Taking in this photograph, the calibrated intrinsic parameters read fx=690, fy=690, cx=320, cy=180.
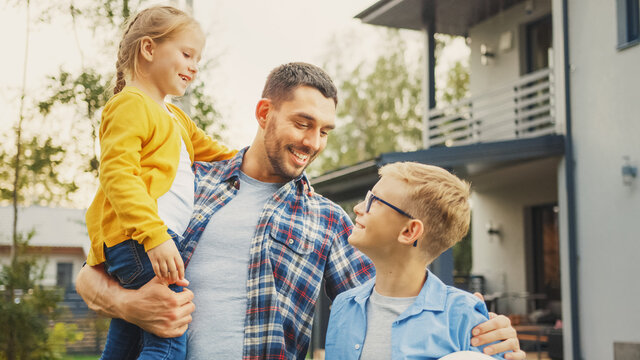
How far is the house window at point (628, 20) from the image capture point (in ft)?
30.2

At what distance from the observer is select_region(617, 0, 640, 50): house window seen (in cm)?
922

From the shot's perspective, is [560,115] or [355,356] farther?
[560,115]

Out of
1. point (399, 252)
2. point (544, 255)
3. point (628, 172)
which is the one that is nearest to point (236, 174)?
point (399, 252)

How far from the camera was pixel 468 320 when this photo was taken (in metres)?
2.00

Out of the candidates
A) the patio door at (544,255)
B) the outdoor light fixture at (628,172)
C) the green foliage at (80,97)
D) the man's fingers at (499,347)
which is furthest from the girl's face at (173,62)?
the patio door at (544,255)

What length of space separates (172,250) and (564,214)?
8956 mm

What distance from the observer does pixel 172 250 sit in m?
2.01

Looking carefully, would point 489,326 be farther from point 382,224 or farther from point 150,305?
point 150,305

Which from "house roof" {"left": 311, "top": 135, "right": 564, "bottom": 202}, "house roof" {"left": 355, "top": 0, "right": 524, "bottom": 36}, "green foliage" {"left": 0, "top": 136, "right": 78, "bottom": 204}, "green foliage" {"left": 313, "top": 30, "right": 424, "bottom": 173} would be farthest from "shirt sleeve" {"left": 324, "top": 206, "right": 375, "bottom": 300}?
"green foliage" {"left": 313, "top": 30, "right": 424, "bottom": 173}

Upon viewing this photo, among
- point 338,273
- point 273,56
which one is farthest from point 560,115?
point 273,56

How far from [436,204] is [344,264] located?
0.40 metres

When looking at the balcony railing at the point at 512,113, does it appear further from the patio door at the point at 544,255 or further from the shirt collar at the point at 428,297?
the shirt collar at the point at 428,297

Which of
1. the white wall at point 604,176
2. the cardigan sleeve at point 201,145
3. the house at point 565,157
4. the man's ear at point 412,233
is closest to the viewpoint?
the man's ear at point 412,233

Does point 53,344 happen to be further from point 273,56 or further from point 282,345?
point 273,56
